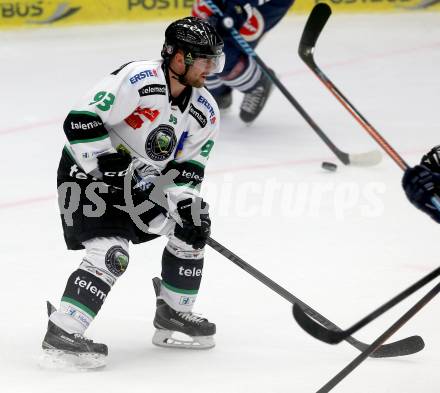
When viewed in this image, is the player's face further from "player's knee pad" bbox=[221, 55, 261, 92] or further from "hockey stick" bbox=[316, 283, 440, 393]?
"player's knee pad" bbox=[221, 55, 261, 92]

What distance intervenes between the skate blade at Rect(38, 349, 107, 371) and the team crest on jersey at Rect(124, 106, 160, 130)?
676 mm

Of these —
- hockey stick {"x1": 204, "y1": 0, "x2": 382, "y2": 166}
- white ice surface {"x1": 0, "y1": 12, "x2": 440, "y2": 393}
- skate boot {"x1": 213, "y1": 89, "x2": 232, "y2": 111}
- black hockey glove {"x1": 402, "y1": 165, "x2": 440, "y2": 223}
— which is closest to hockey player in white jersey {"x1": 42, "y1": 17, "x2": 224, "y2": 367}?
white ice surface {"x1": 0, "y1": 12, "x2": 440, "y2": 393}

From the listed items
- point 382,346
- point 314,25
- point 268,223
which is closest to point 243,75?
point 314,25

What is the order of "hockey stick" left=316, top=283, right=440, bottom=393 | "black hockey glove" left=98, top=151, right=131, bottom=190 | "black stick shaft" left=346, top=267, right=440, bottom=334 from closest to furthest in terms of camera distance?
"black stick shaft" left=346, top=267, right=440, bottom=334 → "hockey stick" left=316, top=283, right=440, bottom=393 → "black hockey glove" left=98, top=151, right=131, bottom=190

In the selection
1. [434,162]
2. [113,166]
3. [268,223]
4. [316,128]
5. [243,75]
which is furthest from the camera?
[243,75]

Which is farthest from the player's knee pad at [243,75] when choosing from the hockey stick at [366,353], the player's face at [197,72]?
the hockey stick at [366,353]

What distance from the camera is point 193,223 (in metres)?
3.45

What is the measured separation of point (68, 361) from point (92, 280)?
0.79 feet

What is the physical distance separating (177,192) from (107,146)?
0.31 m

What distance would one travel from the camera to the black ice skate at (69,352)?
3.35m

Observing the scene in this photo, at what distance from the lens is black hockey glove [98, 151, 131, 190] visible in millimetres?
3346

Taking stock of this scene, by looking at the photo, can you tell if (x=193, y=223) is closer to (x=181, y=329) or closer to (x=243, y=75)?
(x=181, y=329)

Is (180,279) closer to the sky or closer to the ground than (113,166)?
closer to the ground

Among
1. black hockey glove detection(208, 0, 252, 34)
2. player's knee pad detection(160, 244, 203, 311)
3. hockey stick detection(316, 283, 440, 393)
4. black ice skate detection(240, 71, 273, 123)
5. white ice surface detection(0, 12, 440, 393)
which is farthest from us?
black ice skate detection(240, 71, 273, 123)
